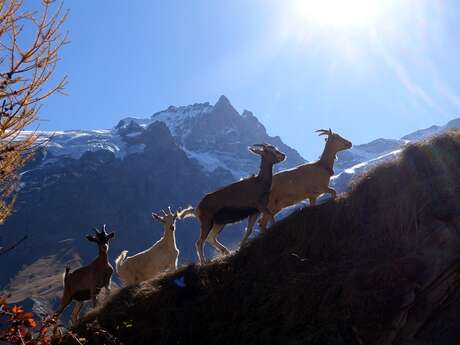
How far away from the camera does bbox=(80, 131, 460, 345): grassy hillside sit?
26.2 feet

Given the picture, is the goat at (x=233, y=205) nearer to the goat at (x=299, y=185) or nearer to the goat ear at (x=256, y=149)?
the goat at (x=299, y=185)

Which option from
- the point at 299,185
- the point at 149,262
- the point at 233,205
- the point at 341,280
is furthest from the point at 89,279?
the point at 341,280

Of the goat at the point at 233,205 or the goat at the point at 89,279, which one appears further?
the goat at the point at 89,279

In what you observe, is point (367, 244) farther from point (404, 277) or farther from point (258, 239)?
point (258, 239)

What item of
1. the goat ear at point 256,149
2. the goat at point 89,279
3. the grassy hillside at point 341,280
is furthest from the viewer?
the goat ear at point 256,149

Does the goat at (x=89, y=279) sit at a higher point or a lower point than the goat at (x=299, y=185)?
lower

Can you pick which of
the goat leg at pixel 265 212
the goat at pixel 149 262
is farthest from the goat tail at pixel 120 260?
the goat leg at pixel 265 212

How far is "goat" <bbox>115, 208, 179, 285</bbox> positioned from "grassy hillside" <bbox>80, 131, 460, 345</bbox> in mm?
4876

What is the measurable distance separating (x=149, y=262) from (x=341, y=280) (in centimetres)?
807

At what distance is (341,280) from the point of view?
28.3 ft

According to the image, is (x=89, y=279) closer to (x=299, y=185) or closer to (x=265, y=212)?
(x=265, y=212)

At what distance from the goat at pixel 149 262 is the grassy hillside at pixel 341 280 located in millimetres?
4876

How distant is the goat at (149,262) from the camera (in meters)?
15.3

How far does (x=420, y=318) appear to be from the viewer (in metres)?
7.89
